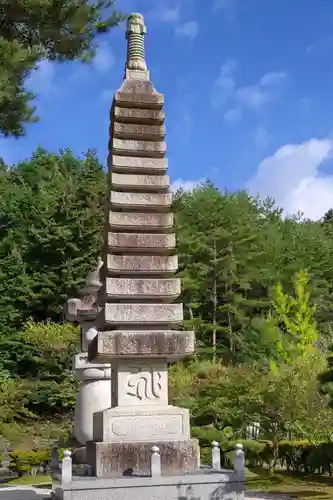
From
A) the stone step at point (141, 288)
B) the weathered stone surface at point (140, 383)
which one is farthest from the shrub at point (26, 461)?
the stone step at point (141, 288)

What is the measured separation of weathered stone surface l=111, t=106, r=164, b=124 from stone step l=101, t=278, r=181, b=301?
379 cm

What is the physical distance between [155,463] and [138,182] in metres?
5.92

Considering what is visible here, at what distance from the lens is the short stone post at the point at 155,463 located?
10.9 m

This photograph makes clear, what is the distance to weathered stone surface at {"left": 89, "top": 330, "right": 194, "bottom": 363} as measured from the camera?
1209cm

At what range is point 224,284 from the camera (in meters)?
37.7

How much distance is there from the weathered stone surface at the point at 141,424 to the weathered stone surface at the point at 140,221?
12.4 ft

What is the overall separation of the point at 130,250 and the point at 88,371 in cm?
373

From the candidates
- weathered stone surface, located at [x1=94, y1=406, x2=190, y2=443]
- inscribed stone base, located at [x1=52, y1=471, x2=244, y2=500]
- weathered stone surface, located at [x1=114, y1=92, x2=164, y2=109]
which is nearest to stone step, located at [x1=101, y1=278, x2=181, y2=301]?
weathered stone surface, located at [x1=94, y1=406, x2=190, y2=443]

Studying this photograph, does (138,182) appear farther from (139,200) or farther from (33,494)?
(33,494)

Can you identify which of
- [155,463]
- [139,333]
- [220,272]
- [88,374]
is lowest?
[155,463]

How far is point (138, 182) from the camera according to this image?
1366cm

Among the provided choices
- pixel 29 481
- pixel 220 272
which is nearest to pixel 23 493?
pixel 29 481

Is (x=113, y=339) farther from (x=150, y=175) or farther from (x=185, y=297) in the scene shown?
(x=185, y=297)

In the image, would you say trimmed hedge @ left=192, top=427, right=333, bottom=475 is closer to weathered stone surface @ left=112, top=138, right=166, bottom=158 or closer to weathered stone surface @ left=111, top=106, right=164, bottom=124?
weathered stone surface @ left=112, top=138, right=166, bottom=158
